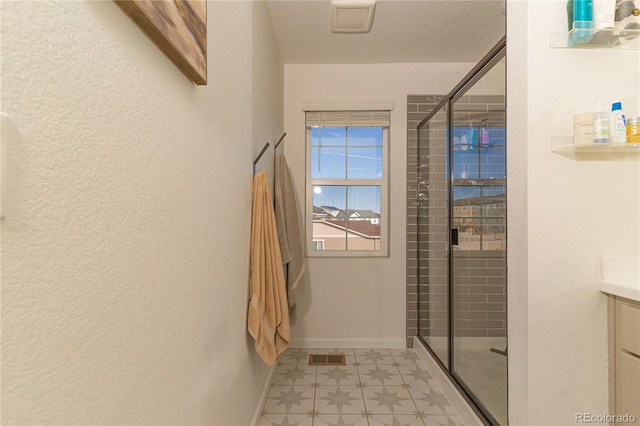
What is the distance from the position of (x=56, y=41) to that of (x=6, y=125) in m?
0.17

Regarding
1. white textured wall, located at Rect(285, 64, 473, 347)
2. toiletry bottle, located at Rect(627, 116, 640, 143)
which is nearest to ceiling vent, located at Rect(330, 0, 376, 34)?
white textured wall, located at Rect(285, 64, 473, 347)

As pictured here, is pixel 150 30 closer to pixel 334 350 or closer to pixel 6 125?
pixel 6 125

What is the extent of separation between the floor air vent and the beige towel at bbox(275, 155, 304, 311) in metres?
0.50

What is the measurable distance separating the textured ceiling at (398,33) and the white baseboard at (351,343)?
2.44 meters

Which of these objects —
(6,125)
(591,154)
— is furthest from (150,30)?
(591,154)

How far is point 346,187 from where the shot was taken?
120 inches

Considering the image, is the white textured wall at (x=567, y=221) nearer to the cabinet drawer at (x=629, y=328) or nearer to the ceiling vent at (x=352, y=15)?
the cabinet drawer at (x=629, y=328)

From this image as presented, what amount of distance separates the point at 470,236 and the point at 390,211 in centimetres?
91

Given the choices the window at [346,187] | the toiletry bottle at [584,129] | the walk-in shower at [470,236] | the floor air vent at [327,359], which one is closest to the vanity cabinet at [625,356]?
the walk-in shower at [470,236]

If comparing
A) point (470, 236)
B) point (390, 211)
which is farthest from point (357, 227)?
point (470, 236)

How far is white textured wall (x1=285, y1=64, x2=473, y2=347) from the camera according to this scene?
117 inches

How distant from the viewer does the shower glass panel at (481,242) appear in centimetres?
178

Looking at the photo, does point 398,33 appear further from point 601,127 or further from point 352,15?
point 601,127

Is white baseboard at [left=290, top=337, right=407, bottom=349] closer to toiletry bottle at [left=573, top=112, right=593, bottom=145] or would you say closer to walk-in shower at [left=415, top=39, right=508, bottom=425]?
walk-in shower at [left=415, top=39, right=508, bottom=425]
